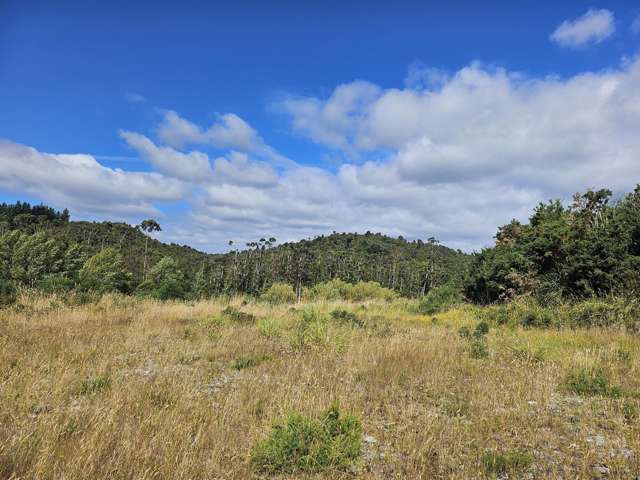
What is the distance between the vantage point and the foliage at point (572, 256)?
1302 centimetres

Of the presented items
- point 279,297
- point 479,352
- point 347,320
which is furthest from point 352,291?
point 479,352

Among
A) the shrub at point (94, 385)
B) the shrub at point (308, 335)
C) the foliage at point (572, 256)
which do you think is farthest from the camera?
the foliage at point (572, 256)

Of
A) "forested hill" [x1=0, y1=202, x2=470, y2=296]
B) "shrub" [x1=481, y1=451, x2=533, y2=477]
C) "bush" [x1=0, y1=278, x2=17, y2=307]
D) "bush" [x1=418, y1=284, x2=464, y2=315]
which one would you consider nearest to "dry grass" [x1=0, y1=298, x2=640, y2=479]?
"shrub" [x1=481, y1=451, x2=533, y2=477]

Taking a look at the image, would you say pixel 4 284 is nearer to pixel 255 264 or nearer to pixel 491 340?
pixel 491 340

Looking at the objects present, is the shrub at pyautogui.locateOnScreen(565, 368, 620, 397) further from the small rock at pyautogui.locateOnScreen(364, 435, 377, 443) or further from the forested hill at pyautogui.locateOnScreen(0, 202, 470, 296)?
the forested hill at pyautogui.locateOnScreen(0, 202, 470, 296)

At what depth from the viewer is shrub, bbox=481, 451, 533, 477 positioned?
9.79ft

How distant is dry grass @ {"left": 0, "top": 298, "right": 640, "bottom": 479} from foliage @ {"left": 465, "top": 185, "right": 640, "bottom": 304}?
20.5 ft

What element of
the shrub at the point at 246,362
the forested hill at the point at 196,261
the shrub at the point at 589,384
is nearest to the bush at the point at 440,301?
the shrub at the point at 589,384

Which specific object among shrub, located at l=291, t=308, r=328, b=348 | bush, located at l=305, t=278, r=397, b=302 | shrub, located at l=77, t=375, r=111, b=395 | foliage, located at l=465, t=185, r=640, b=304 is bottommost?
shrub, located at l=77, t=375, r=111, b=395

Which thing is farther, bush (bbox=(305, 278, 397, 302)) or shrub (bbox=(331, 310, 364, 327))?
bush (bbox=(305, 278, 397, 302))

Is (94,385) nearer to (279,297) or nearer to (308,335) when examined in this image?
(308,335)

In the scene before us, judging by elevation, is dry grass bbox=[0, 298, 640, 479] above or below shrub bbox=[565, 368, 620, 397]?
below

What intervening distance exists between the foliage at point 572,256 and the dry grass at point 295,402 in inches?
246

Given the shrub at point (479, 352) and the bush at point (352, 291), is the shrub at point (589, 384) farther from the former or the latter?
the bush at point (352, 291)
